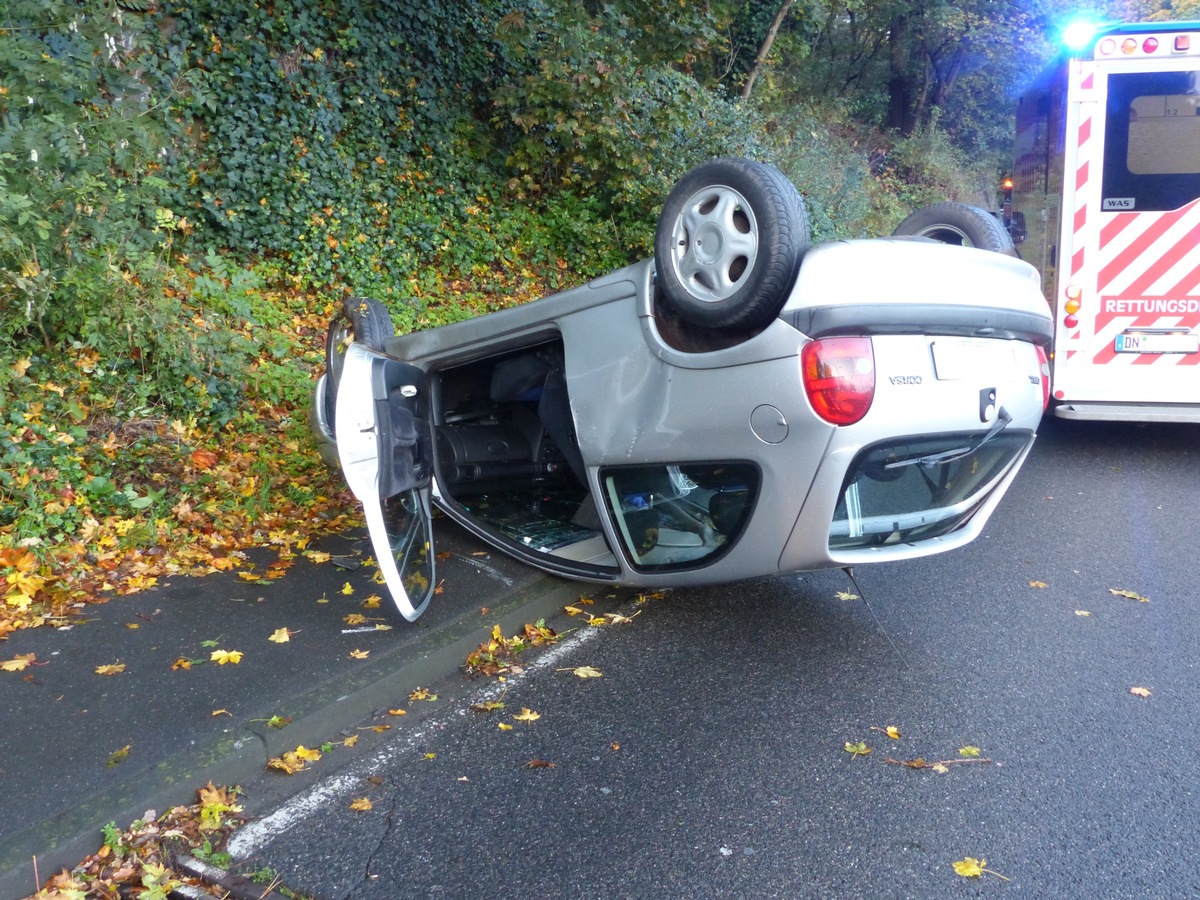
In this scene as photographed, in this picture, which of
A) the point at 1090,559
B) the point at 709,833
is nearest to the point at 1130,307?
A: the point at 1090,559

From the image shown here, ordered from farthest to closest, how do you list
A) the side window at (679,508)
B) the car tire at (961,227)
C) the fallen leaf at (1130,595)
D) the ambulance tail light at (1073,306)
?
the ambulance tail light at (1073,306)
the fallen leaf at (1130,595)
the car tire at (961,227)
the side window at (679,508)

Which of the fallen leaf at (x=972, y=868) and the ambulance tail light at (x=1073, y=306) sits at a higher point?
the ambulance tail light at (x=1073, y=306)

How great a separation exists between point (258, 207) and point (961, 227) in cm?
673

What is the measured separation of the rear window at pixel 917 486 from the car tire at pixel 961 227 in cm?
104

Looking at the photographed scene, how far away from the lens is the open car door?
3.84 metres

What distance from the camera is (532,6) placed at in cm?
1206

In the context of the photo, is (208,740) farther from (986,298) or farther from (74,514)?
(986,298)

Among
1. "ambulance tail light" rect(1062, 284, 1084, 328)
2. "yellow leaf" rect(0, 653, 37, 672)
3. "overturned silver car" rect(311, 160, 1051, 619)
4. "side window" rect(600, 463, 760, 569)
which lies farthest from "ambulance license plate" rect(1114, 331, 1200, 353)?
"yellow leaf" rect(0, 653, 37, 672)

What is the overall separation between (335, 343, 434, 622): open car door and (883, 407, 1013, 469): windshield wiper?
204 centimetres

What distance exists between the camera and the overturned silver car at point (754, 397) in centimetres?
362

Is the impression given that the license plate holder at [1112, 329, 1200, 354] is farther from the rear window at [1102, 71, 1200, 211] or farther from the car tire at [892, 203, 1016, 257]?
the car tire at [892, 203, 1016, 257]

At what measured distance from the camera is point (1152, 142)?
7.53 m

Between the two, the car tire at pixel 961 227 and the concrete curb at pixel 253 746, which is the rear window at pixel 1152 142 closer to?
the car tire at pixel 961 227

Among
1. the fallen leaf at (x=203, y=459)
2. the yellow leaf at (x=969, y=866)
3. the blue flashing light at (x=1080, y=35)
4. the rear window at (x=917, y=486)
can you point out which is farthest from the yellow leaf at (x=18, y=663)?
the blue flashing light at (x=1080, y=35)
